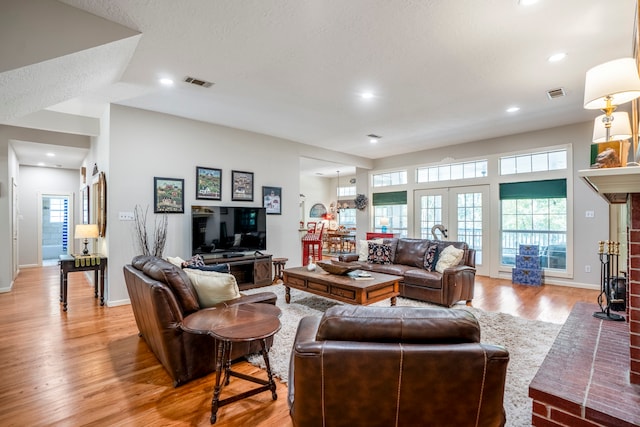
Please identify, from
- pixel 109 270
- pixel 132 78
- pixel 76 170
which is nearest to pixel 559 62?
pixel 132 78

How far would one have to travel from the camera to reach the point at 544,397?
1520 millimetres

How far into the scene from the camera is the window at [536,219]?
557cm

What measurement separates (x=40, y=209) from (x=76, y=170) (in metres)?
1.33

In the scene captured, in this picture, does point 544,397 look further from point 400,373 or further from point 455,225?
point 455,225

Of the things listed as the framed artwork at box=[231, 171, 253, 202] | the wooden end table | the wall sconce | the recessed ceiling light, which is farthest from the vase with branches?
the recessed ceiling light

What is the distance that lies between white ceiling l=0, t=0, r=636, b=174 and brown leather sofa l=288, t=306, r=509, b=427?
2.31 meters

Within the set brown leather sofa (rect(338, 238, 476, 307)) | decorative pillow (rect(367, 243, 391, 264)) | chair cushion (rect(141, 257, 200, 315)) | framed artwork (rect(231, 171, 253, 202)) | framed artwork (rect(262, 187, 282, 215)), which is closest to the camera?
chair cushion (rect(141, 257, 200, 315))

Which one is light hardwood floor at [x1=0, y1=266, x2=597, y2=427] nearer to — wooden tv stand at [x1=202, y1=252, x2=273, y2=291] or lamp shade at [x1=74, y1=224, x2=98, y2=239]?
lamp shade at [x1=74, y1=224, x2=98, y2=239]

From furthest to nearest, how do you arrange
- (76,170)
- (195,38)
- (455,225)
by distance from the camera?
1. (76,170)
2. (455,225)
3. (195,38)

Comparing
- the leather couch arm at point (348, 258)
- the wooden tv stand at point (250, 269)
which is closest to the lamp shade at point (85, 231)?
the wooden tv stand at point (250, 269)

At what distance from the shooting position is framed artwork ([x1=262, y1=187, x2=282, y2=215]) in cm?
595

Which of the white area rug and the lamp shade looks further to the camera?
the lamp shade

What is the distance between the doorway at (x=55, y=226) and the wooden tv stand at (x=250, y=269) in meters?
6.39

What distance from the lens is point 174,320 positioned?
2.21 meters
